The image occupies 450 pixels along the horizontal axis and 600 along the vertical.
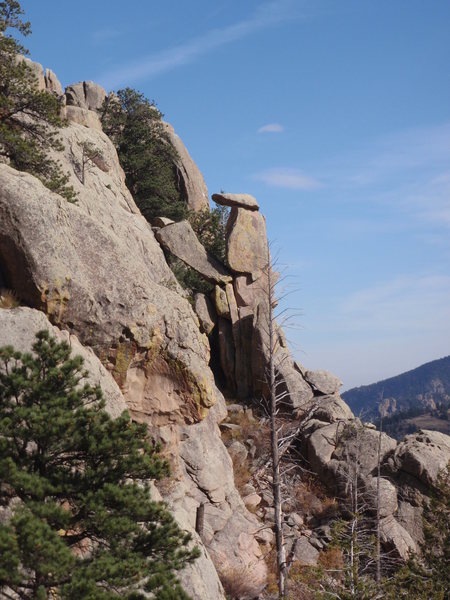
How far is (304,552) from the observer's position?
26969mm

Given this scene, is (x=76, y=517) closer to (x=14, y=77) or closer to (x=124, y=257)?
(x=124, y=257)

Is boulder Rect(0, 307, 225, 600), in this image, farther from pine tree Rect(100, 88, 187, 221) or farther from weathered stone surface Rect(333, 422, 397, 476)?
pine tree Rect(100, 88, 187, 221)

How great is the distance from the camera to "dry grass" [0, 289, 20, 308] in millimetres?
18062

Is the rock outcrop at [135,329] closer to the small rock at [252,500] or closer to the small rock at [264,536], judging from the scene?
the small rock at [264,536]

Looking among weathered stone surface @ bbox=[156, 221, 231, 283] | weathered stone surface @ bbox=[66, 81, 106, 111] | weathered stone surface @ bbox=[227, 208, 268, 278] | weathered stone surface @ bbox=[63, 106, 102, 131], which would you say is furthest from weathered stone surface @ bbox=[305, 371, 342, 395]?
weathered stone surface @ bbox=[66, 81, 106, 111]

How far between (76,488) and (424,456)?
959 inches

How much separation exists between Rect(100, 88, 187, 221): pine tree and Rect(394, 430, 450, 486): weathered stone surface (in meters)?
26.4

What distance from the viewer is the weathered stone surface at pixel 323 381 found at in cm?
3741

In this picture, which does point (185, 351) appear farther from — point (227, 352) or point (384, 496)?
point (227, 352)

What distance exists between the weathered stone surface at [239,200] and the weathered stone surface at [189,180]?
891 cm

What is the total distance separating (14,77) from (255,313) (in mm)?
19966

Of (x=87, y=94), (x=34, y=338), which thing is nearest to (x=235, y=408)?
(x=34, y=338)

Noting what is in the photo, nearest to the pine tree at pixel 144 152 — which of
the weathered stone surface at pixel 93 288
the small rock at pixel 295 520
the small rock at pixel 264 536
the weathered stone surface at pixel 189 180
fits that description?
the weathered stone surface at pixel 189 180

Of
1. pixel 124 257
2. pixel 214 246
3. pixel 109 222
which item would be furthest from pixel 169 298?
pixel 214 246
